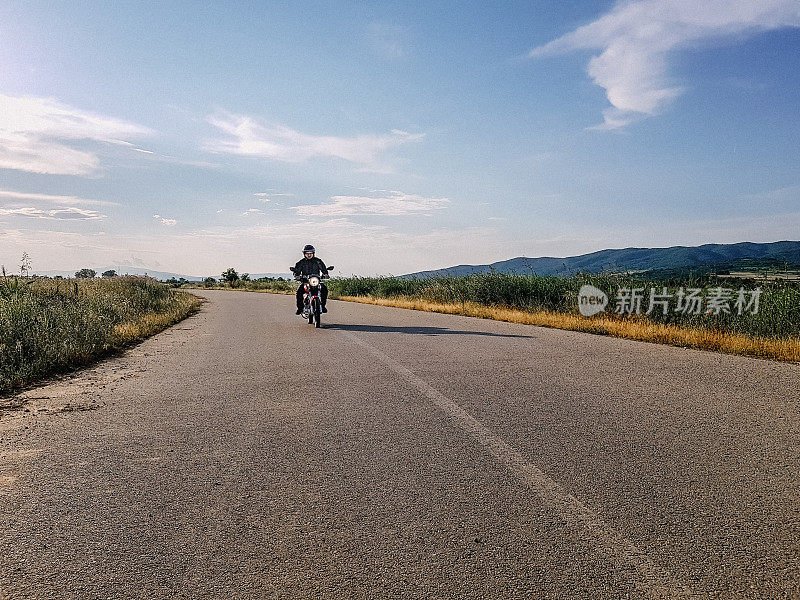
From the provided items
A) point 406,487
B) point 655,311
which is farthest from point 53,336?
point 655,311

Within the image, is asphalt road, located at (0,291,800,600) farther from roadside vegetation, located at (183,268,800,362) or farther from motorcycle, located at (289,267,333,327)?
motorcycle, located at (289,267,333,327)

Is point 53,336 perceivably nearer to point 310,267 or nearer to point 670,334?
point 310,267

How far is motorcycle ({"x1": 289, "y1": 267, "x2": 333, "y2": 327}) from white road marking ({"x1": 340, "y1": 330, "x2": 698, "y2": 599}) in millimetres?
9491

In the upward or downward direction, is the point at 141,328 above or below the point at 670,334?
above

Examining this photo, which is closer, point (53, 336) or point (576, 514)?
point (576, 514)

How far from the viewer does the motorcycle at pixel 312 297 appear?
49.0 feet

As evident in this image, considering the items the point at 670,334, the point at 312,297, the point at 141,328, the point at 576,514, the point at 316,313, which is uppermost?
the point at 312,297

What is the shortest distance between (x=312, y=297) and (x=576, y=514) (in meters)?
12.4

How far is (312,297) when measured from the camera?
15.1m

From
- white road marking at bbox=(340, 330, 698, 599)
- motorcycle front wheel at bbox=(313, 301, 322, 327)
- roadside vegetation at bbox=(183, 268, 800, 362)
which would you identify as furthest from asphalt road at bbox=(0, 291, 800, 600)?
motorcycle front wheel at bbox=(313, 301, 322, 327)

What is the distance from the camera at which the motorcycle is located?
14945 millimetres

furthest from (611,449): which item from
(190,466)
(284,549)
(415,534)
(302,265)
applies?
(302,265)

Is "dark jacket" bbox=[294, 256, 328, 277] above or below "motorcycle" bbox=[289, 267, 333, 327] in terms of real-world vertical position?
above

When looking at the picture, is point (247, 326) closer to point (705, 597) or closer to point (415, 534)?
point (415, 534)
